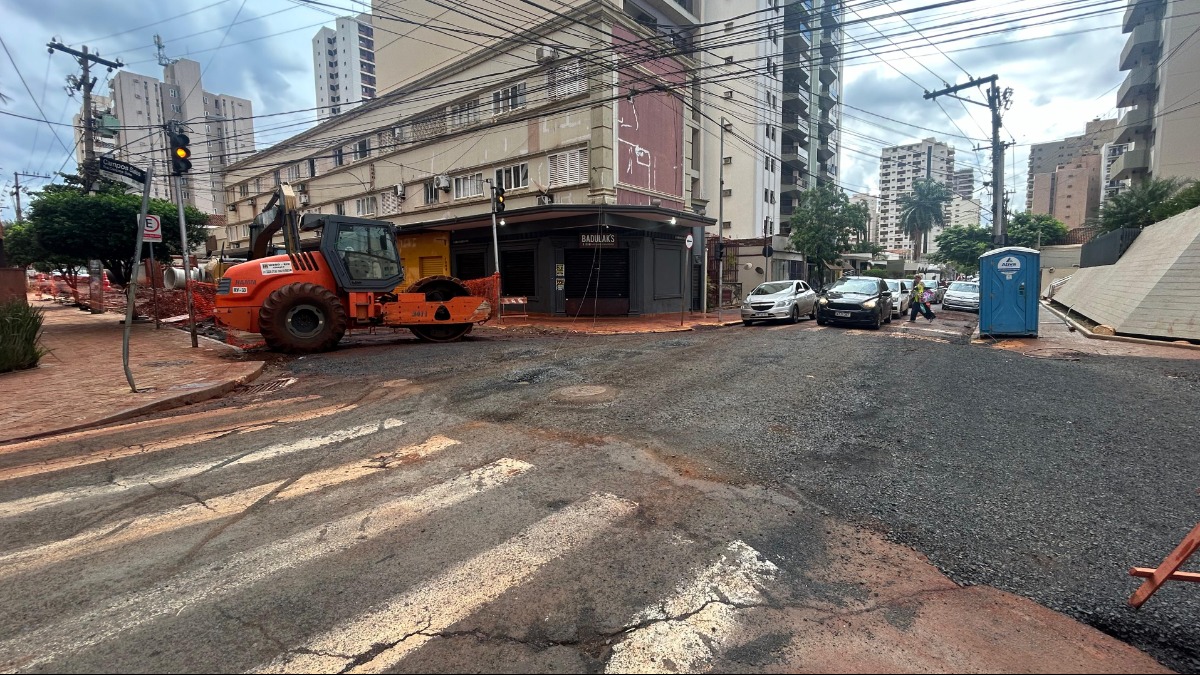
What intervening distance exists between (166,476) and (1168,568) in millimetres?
6739

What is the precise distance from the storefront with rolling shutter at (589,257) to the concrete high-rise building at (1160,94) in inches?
1382

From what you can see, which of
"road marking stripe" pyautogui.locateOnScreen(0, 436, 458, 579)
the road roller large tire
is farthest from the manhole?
the road roller large tire

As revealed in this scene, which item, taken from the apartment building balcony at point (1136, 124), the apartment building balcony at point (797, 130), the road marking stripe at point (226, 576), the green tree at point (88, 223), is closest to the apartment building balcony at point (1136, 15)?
the apartment building balcony at point (1136, 124)

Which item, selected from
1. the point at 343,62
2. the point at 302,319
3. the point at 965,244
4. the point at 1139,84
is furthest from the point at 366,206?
the point at 343,62

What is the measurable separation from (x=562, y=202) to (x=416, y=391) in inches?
562

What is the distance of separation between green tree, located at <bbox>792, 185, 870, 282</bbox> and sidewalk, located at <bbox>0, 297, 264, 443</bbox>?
111 feet

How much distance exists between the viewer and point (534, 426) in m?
5.99

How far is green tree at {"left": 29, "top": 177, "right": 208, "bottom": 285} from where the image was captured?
1692 cm

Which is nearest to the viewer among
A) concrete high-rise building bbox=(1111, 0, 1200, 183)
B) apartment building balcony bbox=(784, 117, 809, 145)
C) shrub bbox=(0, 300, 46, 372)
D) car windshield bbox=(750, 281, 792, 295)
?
shrub bbox=(0, 300, 46, 372)

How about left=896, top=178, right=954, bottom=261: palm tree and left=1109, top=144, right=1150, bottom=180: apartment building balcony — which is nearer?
left=1109, top=144, right=1150, bottom=180: apartment building balcony

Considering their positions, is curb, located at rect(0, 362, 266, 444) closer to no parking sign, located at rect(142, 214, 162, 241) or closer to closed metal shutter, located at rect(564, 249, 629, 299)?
no parking sign, located at rect(142, 214, 162, 241)

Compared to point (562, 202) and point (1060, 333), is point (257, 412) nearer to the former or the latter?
point (562, 202)

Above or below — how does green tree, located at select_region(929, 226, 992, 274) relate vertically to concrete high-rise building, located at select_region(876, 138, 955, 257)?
below

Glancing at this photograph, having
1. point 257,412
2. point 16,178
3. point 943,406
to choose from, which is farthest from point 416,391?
point 16,178
